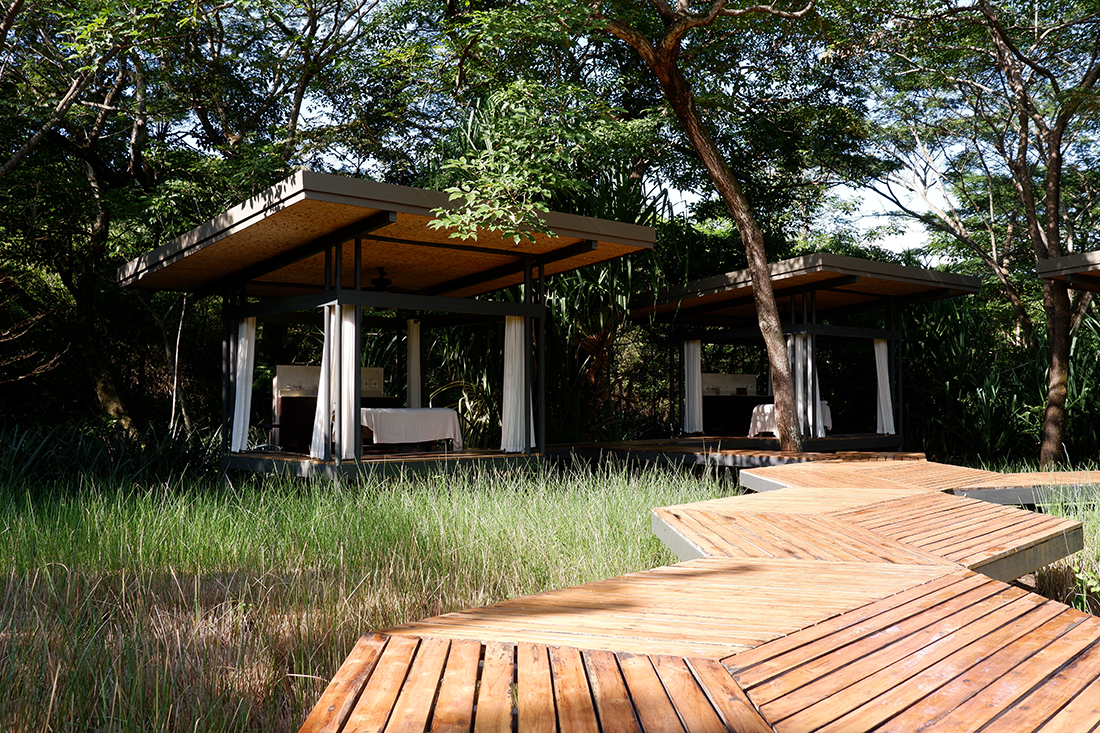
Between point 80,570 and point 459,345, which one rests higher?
point 459,345

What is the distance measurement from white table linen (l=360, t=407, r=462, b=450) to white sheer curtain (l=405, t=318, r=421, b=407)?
71.8 inches

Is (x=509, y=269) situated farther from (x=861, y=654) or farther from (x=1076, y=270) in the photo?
(x=861, y=654)

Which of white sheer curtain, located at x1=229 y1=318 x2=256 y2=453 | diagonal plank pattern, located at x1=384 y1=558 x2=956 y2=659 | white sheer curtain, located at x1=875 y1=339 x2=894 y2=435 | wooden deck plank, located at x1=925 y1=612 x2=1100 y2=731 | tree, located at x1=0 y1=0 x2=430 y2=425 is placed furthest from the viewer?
white sheer curtain, located at x1=875 y1=339 x2=894 y2=435

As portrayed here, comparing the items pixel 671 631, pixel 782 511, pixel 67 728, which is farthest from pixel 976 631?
pixel 67 728

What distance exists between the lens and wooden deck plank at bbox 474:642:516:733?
1510 millimetres

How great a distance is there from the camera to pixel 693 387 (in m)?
11.6

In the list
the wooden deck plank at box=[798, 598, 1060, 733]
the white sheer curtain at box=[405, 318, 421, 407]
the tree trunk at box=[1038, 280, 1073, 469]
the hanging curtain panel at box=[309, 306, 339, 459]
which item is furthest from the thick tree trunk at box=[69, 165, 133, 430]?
the tree trunk at box=[1038, 280, 1073, 469]

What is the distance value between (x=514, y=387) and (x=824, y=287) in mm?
4680

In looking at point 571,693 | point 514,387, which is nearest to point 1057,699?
point 571,693

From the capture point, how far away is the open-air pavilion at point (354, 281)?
6.31 m

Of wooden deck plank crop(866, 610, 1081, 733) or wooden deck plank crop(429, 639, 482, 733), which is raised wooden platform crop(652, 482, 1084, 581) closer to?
wooden deck plank crop(866, 610, 1081, 733)

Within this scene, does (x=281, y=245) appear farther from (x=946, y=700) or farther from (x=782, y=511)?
(x=946, y=700)

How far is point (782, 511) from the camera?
3.96 meters

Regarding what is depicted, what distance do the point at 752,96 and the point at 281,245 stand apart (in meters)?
8.65
